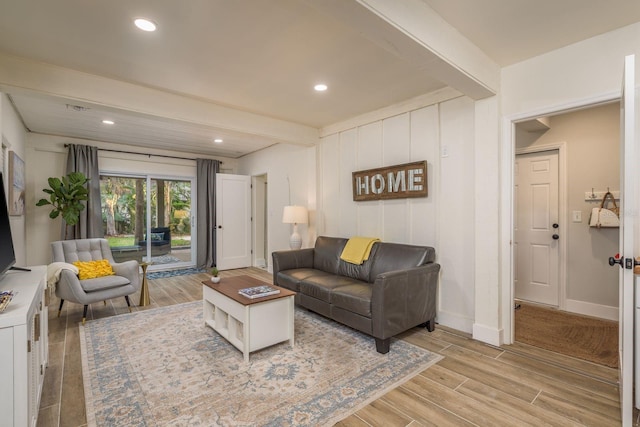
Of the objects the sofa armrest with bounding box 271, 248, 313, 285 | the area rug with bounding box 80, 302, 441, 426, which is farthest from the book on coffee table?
the sofa armrest with bounding box 271, 248, 313, 285

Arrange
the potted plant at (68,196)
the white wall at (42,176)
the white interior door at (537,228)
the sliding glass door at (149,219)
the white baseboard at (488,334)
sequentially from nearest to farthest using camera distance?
1. the white baseboard at (488,334)
2. the white interior door at (537,228)
3. the potted plant at (68,196)
4. the white wall at (42,176)
5. the sliding glass door at (149,219)

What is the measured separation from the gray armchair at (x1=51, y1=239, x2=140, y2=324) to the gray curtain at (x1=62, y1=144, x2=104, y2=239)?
133cm

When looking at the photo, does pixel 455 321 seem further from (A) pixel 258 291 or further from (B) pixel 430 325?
(A) pixel 258 291

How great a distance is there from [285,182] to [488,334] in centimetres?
386

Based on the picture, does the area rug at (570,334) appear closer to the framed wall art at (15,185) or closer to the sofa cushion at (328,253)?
the sofa cushion at (328,253)

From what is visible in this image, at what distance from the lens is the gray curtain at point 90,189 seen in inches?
195

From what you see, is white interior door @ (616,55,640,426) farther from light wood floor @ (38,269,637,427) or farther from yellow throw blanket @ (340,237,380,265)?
yellow throw blanket @ (340,237,380,265)

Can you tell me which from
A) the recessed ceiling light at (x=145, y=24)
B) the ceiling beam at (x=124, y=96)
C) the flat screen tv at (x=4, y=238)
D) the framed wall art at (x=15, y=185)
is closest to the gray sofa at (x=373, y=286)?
the ceiling beam at (x=124, y=96)

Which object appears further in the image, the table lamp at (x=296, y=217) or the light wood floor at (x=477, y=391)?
the table lamp at (x=296, y=217)

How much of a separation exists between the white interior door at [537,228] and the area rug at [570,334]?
346mm

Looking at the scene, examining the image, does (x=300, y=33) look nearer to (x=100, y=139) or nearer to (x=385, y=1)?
(x=385, y=1)

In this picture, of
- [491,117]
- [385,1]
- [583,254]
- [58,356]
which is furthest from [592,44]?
[58,356]

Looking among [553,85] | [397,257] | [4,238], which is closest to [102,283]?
[4,238]

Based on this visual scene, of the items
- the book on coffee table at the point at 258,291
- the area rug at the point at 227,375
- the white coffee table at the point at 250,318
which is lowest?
the area rug at the point at 227,375
